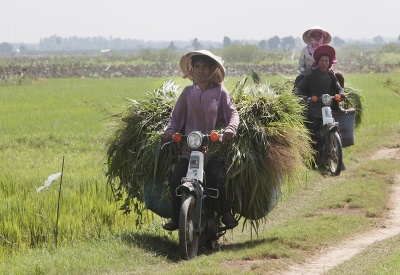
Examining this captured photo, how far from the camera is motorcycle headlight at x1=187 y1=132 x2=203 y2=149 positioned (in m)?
6.36

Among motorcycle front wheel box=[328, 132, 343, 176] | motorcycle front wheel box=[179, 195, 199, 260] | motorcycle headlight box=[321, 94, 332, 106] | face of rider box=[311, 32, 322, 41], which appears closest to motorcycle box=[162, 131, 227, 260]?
motorcycle front wheel box=[179, 195, 199, 260]

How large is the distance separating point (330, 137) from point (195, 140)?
4.89m

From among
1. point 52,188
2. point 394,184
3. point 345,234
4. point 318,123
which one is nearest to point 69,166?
point 52,188

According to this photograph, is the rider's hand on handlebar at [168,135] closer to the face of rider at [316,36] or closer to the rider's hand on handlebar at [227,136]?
the rider's hand on handlebar at [227,136]

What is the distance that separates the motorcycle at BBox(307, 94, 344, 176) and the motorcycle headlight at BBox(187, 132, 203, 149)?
4685mm

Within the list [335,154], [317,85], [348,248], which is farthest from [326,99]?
[348,248]

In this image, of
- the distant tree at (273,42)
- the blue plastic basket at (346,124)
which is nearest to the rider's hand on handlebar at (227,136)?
the blue plastic basket at (346,124)

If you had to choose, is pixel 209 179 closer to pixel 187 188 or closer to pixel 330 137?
pixel 187 188

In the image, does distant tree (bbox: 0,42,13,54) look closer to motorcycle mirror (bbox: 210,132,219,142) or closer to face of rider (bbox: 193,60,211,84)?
face of rider (bbox: 193,60,211,84)

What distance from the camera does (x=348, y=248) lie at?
688 centimetres

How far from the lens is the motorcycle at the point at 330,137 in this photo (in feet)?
35.5

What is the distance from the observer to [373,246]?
6.82 m

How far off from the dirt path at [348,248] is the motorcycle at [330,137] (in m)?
1.84

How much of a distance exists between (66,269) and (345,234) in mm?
2705
